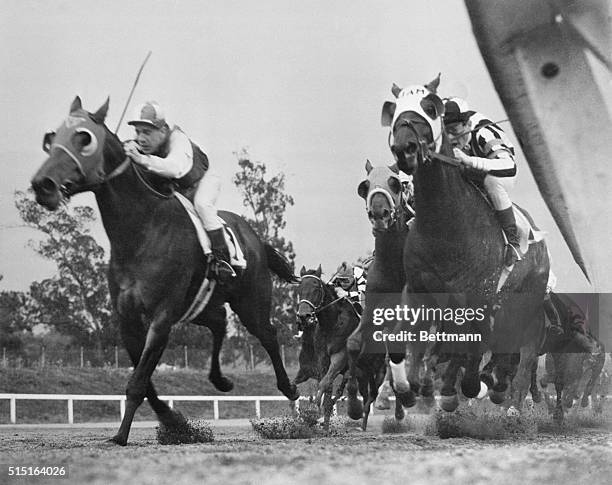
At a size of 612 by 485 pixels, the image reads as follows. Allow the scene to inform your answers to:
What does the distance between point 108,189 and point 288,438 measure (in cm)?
243

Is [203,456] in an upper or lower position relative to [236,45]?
lower

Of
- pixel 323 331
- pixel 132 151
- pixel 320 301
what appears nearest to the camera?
pixel 132 151

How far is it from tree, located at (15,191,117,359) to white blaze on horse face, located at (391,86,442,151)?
8.89 ft

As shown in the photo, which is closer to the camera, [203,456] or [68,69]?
[203,456]

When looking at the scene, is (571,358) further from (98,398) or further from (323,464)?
(98,398)

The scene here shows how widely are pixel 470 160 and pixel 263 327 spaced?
225 centimetres

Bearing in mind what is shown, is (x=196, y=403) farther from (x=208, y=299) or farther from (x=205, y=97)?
(x=205, y=97)

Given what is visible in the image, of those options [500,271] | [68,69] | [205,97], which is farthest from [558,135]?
[68,69]

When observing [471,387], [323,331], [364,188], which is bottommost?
[471,387]

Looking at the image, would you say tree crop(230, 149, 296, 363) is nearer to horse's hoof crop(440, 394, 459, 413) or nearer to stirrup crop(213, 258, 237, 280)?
stirrup crop(213, 258, 237, 280)

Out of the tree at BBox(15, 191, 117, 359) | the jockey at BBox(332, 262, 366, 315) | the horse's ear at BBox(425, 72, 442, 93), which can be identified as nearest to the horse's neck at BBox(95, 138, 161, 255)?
the tree at BBox(15, 191, 117, 359)

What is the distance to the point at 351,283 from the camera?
9227mm

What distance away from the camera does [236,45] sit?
22.9 ft

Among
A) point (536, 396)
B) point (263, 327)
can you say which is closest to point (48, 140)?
point (263, 327)
